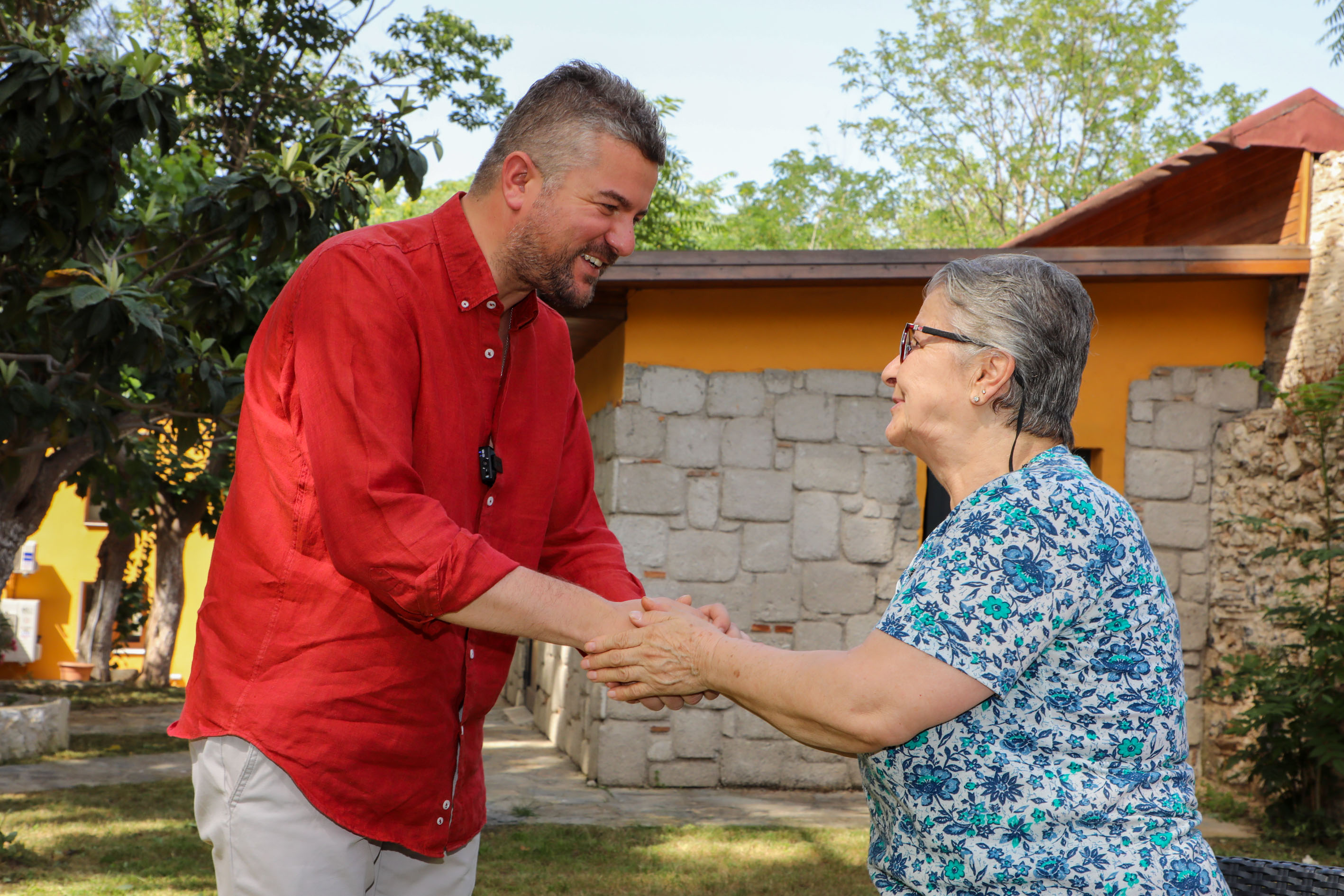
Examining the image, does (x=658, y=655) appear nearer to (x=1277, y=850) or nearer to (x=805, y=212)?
(x=1277, y=850)

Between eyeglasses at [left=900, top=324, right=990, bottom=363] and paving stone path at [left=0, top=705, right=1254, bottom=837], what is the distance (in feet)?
15.9

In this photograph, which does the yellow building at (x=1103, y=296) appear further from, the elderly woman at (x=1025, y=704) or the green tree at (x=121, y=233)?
the elderly woman at (x=1025, y=704)

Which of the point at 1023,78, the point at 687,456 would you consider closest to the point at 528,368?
the point at 687,456

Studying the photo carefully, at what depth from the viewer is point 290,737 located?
179 centimetres

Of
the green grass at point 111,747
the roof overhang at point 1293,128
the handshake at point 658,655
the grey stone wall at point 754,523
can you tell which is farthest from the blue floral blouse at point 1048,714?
the green grass at point 111,747

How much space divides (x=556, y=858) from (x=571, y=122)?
4368 mm

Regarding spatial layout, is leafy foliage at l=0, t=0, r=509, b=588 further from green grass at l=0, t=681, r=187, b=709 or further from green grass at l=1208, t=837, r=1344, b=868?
green grass at l=0, t=681, r=187, b=709

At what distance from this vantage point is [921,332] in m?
1.97

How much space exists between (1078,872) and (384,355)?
1.32 m

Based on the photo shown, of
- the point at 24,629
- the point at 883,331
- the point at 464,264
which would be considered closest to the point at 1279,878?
the point at 464,264

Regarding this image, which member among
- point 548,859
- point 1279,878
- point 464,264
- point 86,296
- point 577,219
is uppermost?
point 86,296

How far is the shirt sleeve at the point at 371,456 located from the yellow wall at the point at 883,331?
5.51m

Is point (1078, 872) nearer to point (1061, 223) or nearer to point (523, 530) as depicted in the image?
point (523, 530)

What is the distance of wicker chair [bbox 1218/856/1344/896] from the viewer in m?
2.19
